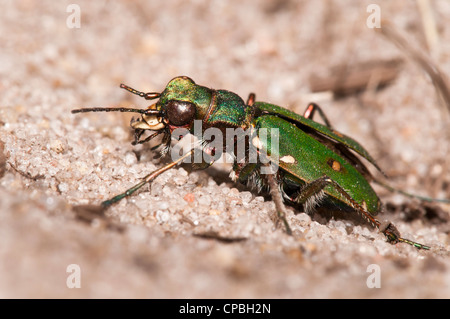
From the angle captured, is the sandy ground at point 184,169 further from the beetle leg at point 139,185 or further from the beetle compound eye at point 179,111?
the beetle compound eye at point 179,111

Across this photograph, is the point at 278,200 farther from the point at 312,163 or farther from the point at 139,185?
the point at 139,185

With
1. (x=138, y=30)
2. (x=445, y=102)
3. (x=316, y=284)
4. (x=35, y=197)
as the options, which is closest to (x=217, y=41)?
(x=138, y=30)

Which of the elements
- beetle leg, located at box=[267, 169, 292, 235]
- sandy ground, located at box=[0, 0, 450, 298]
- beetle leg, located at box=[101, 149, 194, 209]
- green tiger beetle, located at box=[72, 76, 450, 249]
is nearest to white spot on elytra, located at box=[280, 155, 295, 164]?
green tiger beetle, located at box=[72, 76, 450, 249]

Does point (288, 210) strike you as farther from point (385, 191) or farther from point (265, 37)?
point (265, 37)

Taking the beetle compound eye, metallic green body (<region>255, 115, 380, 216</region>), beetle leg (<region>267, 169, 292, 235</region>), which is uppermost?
the beetle compound eye

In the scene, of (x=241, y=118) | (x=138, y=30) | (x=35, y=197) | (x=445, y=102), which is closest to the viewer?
(x=35, y=197)

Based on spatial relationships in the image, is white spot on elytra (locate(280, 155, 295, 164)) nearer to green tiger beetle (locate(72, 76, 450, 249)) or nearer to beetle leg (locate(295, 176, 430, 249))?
green tiger beetle (locate(72, 76, 450, 249))

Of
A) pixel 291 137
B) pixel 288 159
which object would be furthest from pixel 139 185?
pixel 291 137
